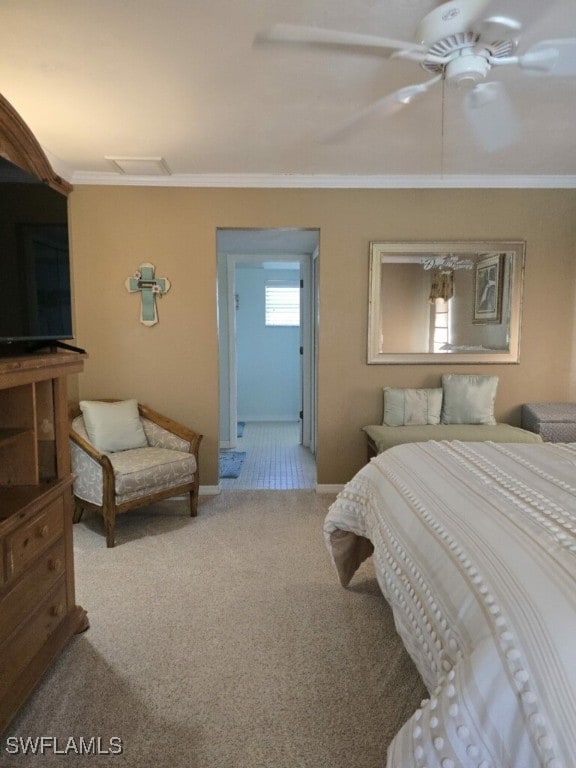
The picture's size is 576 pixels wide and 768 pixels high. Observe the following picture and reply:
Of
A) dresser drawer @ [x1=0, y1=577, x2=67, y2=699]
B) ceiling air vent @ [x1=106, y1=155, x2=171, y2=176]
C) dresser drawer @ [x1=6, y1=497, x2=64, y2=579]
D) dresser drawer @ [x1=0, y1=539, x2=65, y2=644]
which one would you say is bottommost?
dresser drawer @ [x1=0, y1=577, x2=67, y2=699]

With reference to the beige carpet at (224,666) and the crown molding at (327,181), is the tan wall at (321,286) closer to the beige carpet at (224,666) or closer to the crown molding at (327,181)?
the crown molding at (327,181)

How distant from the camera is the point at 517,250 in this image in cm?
385

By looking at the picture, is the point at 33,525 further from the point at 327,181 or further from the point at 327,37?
the point at 327,181

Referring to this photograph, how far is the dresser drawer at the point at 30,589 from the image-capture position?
5.24 ft

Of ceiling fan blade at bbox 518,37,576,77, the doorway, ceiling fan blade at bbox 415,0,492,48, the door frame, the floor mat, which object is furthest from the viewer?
the door frame

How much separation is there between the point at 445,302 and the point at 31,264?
3.09 meters

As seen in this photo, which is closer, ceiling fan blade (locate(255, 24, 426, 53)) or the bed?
the bed

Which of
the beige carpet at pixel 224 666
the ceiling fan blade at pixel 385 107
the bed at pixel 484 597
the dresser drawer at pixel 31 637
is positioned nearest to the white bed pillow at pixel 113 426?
the beige carpet at pixel 224 666

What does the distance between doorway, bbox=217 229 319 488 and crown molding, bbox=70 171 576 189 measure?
0.37 m

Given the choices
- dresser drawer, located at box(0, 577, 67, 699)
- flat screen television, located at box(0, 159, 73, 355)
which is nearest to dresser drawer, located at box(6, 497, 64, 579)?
dresser drawer, located at box(0, 577, 67, 699)

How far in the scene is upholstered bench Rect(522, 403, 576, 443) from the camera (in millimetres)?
3592

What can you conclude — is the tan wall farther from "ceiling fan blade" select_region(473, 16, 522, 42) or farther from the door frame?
"ceiling fan blade" select_region(473, 16, 522, 42)

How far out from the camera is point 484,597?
111cm

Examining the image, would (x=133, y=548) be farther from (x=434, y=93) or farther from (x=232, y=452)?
(x=434, y=93)
